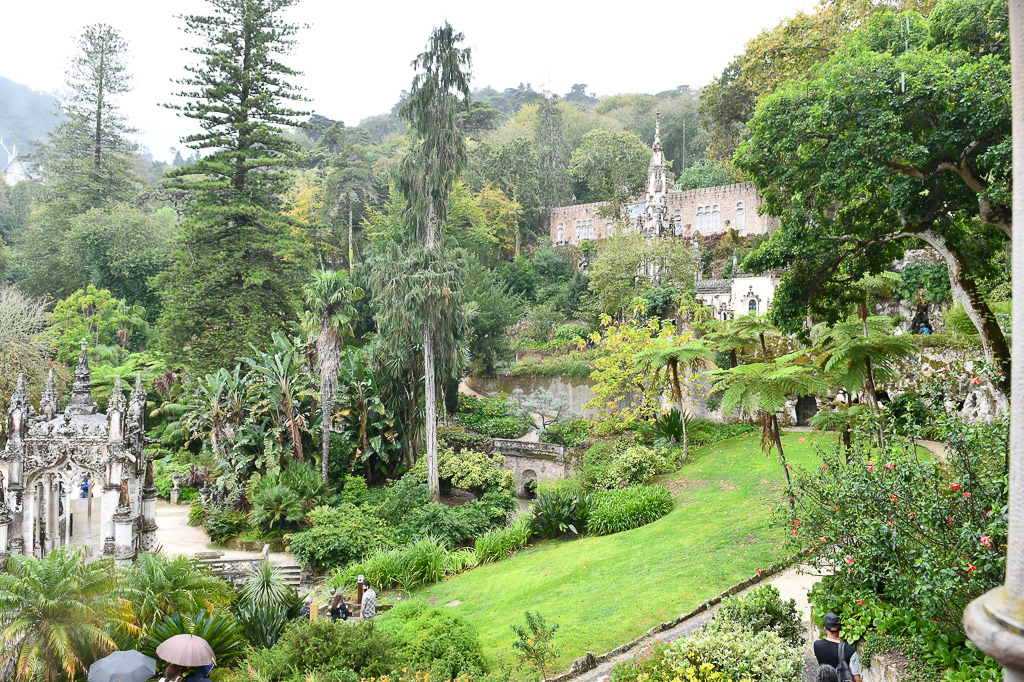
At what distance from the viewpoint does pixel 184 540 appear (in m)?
18.4

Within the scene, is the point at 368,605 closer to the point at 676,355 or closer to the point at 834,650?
the point at 834,650

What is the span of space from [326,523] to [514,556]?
5.19 metres

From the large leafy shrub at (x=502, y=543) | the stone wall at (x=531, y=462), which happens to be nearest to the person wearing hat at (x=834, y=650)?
the large leafy shrub at (x=502, y=543)

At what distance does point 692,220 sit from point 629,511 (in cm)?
Answer: 3116

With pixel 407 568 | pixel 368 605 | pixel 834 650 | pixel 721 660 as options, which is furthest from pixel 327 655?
pixel 407 568

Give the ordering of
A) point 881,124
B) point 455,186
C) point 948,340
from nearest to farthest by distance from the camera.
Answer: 1. point 881,124
2. point 948,340
3. point 455,186

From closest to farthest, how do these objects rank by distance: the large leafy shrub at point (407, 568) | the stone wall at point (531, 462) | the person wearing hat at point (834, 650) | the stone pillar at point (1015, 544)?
the stone pillar at point (1015, 544) → the person wearing hat at point (834, 650) → the large leafy shrub at point (407, 568) → the stone wall at point (531, 462)

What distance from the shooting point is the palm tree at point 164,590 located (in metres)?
10.3

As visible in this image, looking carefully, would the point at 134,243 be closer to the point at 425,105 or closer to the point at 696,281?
the point at 425,105

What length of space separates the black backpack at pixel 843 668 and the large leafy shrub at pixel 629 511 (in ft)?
→ 29.1

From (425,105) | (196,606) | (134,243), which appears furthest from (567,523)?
(134,243)

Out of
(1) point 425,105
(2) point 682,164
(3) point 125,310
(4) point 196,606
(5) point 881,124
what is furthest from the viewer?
(2) point 682,164

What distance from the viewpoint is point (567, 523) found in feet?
54.5

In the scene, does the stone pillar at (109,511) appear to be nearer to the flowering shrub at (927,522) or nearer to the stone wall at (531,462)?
the stone wall at (531,462)
